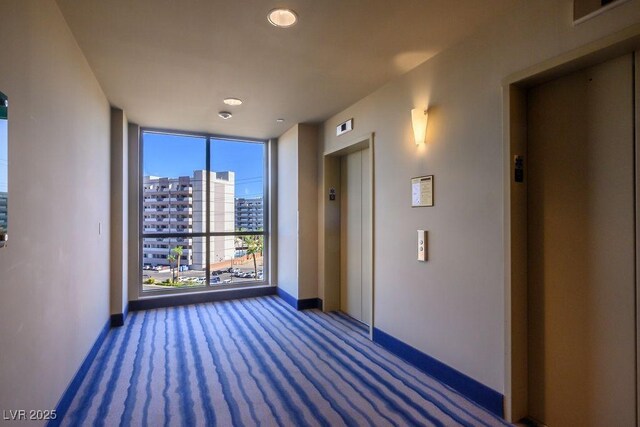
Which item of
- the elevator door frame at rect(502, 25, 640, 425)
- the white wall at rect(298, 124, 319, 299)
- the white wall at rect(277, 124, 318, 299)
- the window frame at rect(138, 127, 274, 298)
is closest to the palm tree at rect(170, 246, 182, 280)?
the window frame at rect(138, 127, 274, 298)

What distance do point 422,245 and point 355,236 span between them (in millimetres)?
1520

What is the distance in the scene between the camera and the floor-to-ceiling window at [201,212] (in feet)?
16.3

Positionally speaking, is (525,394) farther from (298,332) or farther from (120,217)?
(120,217)

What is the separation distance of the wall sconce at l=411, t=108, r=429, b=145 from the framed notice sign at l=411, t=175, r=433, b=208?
33 centimetres

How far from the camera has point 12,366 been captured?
1461 millimetres

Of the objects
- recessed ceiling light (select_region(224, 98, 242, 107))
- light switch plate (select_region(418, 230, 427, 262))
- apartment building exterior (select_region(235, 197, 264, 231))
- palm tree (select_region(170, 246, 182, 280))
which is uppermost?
recessed ceiling light (select_region(224, 98, 242, 107))

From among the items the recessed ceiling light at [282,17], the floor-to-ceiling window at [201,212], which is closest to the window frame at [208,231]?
the floor-to-ceiling window at [201,212]

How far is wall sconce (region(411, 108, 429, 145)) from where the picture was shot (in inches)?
109

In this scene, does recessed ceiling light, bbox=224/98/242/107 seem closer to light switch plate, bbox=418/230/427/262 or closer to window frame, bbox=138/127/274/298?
window frame, bbox=138/127/274/298

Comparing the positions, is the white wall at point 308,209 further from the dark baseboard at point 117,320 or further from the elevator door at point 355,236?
the dark baseboard at point 117,320

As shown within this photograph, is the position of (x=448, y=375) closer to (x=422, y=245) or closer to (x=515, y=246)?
(x=422, y=245)

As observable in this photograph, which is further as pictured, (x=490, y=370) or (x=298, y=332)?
(x=298, y=332)

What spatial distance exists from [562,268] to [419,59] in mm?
1904

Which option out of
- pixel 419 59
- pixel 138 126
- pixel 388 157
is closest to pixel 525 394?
pixel 388 157
